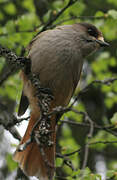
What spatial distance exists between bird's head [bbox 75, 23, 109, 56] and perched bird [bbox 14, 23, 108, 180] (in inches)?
0.5

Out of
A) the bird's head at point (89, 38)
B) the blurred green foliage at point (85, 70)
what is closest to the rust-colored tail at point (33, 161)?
the blurred green foliage at point (85, 70)

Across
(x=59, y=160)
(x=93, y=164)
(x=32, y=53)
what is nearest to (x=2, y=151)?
(x=93, y=164)

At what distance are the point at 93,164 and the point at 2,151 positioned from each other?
4.67 feet

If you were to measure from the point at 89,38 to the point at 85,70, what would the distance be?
7.26 ft

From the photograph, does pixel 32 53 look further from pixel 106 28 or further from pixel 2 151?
pixel 2 151

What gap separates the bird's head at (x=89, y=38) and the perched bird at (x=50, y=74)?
11mm

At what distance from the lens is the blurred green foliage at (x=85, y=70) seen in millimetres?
3922

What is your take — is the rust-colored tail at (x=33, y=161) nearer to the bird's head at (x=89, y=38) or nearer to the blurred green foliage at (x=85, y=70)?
the blurred green foliage at (x=85, y=70)

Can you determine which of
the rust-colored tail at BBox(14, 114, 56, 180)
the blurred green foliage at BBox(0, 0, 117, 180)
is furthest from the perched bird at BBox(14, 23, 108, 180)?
the blurred green foliage at BBox(0, 0, 117, 180)

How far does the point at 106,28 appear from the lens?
501 cm

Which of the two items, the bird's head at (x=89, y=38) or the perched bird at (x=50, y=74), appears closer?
the perched bird at (x=50, y=74)

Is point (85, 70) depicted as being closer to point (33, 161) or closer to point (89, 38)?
point (89, 38)

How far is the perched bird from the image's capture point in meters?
3.24

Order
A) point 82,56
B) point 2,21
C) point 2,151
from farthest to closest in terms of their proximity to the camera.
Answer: point 2,21, point 2,151, point 82,56
